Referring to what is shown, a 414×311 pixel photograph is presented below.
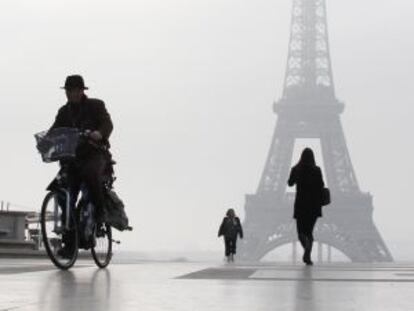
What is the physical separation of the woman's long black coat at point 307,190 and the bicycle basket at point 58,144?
510 cm

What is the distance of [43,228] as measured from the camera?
23.6ft

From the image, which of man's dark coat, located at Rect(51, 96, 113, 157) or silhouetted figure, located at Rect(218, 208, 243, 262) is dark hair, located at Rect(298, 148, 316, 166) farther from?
silhouetted figure, located at Rect(218, 208, 243, 262)

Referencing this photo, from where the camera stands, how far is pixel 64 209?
24.3 ft

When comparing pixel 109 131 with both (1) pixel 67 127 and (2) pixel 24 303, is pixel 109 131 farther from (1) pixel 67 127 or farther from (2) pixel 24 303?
(2) pixel 24 303

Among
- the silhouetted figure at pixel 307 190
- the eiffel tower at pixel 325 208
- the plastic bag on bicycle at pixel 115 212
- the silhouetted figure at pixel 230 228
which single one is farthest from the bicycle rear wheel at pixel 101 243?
the eiffel tower at pixel 325 208

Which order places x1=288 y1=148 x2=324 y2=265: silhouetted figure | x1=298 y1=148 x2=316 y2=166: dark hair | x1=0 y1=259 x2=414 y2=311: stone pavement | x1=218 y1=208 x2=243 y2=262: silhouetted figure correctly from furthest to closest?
x1=218 y1=208 x2=243 y2=262: silhouetted figure < x1=288 y1=148 x2=324 y2=265: silhouetted figure < x1=298 y1=148 x2=316 y2=166: dark hair < x1=0 y1=259 x2=414 y2=311: stone pavement

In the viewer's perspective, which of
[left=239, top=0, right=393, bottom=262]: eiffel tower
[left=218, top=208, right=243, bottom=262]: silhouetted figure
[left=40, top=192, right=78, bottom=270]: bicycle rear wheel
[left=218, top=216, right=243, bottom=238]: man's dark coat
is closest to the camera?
[left=40, top=192, right=78, bottom=270]: bicycle rear wheel

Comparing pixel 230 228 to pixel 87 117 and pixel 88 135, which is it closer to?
pixel 87 117

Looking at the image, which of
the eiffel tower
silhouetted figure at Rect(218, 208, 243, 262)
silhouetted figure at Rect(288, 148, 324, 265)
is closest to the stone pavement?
silhouetted figure at Rect(288, 148, 324, 265)

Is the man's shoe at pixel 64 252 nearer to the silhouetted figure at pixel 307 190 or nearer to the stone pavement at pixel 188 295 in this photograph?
the stone pavement at pixel 188 295

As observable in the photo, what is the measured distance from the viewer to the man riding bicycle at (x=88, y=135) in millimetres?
7520

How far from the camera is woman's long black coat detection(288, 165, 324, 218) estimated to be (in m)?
11.9

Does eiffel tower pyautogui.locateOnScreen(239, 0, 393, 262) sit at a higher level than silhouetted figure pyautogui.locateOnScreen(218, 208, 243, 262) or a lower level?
higher

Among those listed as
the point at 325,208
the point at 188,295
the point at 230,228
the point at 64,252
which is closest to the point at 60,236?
the point at 64,252
